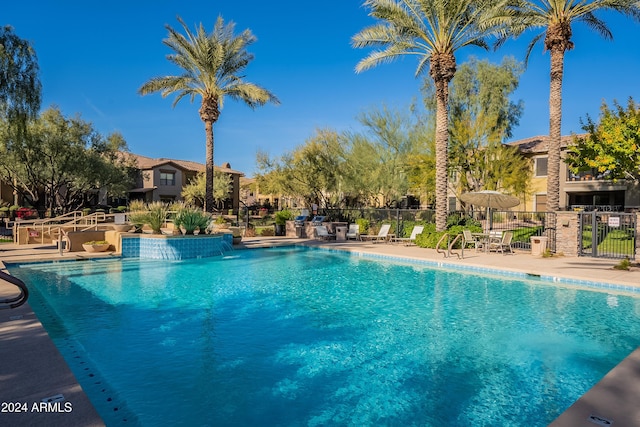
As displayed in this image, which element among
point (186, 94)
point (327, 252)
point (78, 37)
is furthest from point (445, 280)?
point (78, 37)

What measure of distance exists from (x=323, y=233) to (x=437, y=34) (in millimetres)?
10382

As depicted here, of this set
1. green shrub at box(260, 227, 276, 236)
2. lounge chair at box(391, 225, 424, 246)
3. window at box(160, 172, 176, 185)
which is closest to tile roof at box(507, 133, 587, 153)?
lounge chair at box(391, 225, 424, 246)

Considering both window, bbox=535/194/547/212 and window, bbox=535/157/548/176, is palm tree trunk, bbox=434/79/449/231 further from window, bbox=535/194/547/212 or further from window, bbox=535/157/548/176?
window, bbox=535/194/547/212

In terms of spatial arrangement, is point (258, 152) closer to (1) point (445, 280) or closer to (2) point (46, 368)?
(1) point (445, 280)

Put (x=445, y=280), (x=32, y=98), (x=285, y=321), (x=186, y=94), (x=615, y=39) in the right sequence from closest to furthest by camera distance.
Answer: (x=285, y=321) → (x=445, y=280) → (x=32, y=98) → (x=615, y=39) → (x=186, y=94)

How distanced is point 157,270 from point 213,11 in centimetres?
1544

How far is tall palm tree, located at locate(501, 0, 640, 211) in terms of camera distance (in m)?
16.8

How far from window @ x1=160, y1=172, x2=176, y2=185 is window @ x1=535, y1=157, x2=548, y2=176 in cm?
3928

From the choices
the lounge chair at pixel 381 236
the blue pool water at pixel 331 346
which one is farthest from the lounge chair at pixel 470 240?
the blue pool water at pixel 331 346

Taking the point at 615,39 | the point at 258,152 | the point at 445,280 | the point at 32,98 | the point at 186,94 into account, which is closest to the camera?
the point at 445,280

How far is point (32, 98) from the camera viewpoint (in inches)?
630

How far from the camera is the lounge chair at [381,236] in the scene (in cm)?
2023

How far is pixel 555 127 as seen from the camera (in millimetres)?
17156

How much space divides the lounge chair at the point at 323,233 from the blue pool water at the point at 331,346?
9739 millimetres
